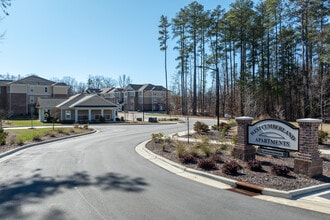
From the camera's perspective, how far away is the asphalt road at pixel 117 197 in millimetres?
5457

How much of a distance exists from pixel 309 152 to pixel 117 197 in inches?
243

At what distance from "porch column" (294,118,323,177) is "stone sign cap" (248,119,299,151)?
0.36 m

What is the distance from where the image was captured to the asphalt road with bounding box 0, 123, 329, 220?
5.46 m

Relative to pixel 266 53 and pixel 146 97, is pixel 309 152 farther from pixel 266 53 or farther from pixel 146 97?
pixel 146 97

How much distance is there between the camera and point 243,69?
44.4 m

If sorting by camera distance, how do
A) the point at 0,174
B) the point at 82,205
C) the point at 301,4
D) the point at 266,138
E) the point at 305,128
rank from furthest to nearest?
1. the point at 301,4
2. the point at 266,138
3. the point at 0,174
4. the point at 305,128
5. the point at 82,205

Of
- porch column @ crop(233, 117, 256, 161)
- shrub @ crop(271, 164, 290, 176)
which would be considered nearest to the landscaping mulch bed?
shrub @ crop(271, 164, 290, 176)

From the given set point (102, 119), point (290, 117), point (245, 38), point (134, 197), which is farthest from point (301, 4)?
point (134, 197)

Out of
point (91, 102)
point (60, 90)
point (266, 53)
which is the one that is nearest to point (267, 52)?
point (266, 53)

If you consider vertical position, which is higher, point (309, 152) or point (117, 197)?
point (309, 152)

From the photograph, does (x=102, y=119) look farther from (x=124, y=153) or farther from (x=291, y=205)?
(x=291, y=205)

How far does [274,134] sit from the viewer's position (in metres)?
9.80

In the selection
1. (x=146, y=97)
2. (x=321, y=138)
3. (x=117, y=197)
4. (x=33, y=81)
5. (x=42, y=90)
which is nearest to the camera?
(x=117, y=197)

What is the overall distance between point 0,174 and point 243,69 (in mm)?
41038
